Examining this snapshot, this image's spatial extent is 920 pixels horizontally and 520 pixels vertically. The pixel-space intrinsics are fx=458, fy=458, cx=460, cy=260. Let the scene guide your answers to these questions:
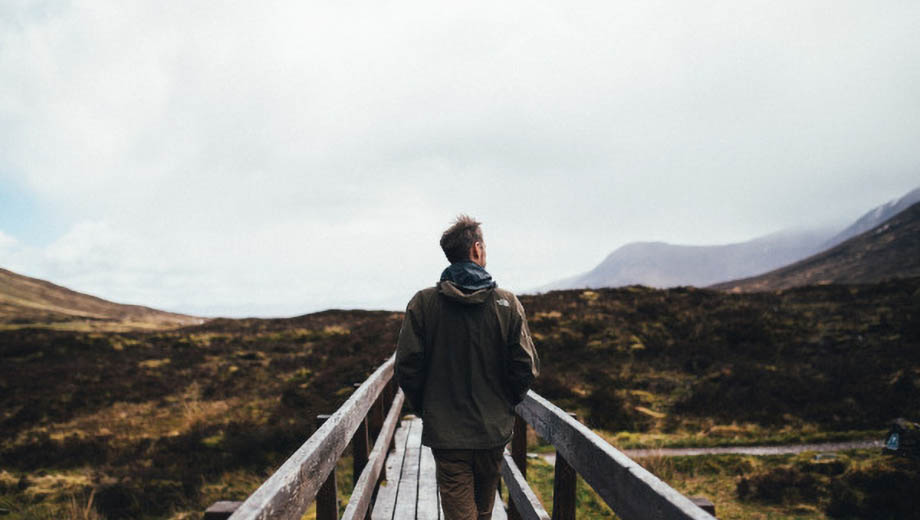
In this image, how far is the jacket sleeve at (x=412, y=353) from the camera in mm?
2748

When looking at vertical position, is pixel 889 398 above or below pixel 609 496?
below

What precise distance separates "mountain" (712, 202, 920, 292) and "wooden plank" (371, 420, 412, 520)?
64.7 metres

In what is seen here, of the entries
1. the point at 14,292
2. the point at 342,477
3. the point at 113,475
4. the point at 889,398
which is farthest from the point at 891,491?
the point at 14,292

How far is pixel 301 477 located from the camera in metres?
1.72

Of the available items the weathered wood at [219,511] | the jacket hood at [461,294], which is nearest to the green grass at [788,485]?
the jacket hood at [461,294]

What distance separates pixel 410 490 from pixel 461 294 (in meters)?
2.93

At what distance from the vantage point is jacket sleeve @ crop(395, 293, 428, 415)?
2.75 m

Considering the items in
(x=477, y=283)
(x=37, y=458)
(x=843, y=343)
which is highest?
(x=477, y=283)

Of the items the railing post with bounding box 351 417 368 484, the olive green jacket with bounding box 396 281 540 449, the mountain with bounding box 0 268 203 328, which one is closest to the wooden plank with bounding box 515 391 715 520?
the olive green jacket with bounding box 396 281 540 449

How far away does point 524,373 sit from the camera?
278 centimetres

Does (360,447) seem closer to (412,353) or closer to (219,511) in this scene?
(412,353)

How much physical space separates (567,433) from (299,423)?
978 cm

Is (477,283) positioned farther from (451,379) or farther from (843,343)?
(843,343)

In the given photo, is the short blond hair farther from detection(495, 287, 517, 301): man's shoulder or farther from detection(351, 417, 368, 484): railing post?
detection(351, 417, 368, 484): railing post
